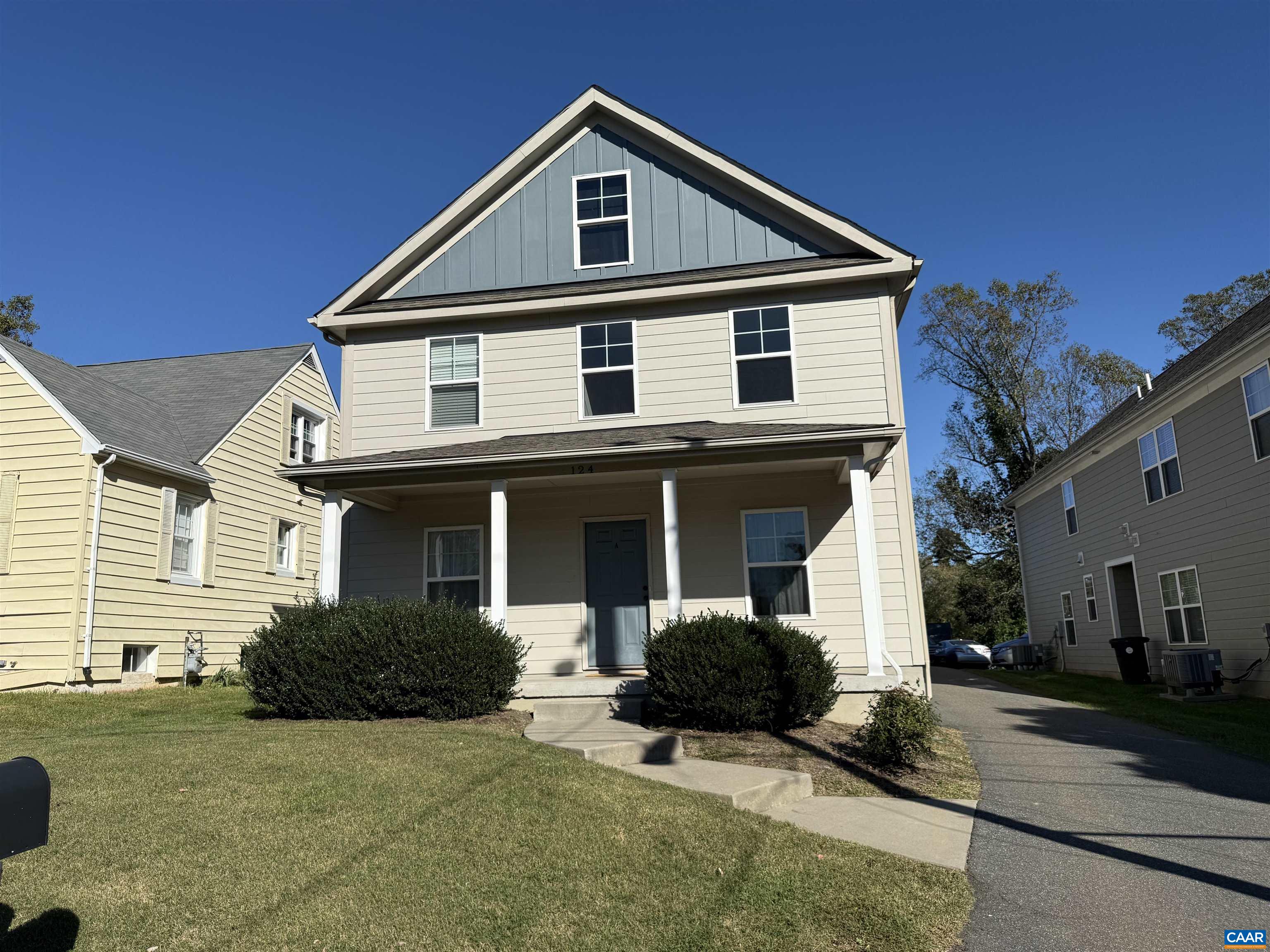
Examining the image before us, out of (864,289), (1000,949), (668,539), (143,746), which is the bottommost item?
(1000,949)

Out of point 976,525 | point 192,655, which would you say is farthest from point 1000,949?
point 976,525

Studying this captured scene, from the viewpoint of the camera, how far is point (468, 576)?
12.6 m

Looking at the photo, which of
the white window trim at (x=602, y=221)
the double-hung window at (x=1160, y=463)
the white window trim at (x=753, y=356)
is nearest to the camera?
the white window trim at (x=753, y=356)

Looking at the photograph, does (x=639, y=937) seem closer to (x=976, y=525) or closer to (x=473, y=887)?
(x=473, y=887)

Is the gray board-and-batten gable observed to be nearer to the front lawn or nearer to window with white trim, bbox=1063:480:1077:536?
the front lawn

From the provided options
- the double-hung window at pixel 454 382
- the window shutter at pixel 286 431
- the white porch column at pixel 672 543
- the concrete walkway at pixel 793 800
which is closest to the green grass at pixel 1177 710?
the concrete walkway at pixel 793 800

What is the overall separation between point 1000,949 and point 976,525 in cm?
3386

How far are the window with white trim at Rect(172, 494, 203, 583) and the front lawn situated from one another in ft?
34.1

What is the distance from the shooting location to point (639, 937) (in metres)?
4.11

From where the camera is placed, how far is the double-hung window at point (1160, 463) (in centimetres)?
1644

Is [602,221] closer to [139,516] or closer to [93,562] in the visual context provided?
[139,516]

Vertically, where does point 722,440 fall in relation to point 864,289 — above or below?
below

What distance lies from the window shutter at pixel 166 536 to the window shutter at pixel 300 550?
14.6 feet

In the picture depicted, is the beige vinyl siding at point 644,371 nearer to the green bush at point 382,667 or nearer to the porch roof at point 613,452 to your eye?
the porch roof at point 613,452
